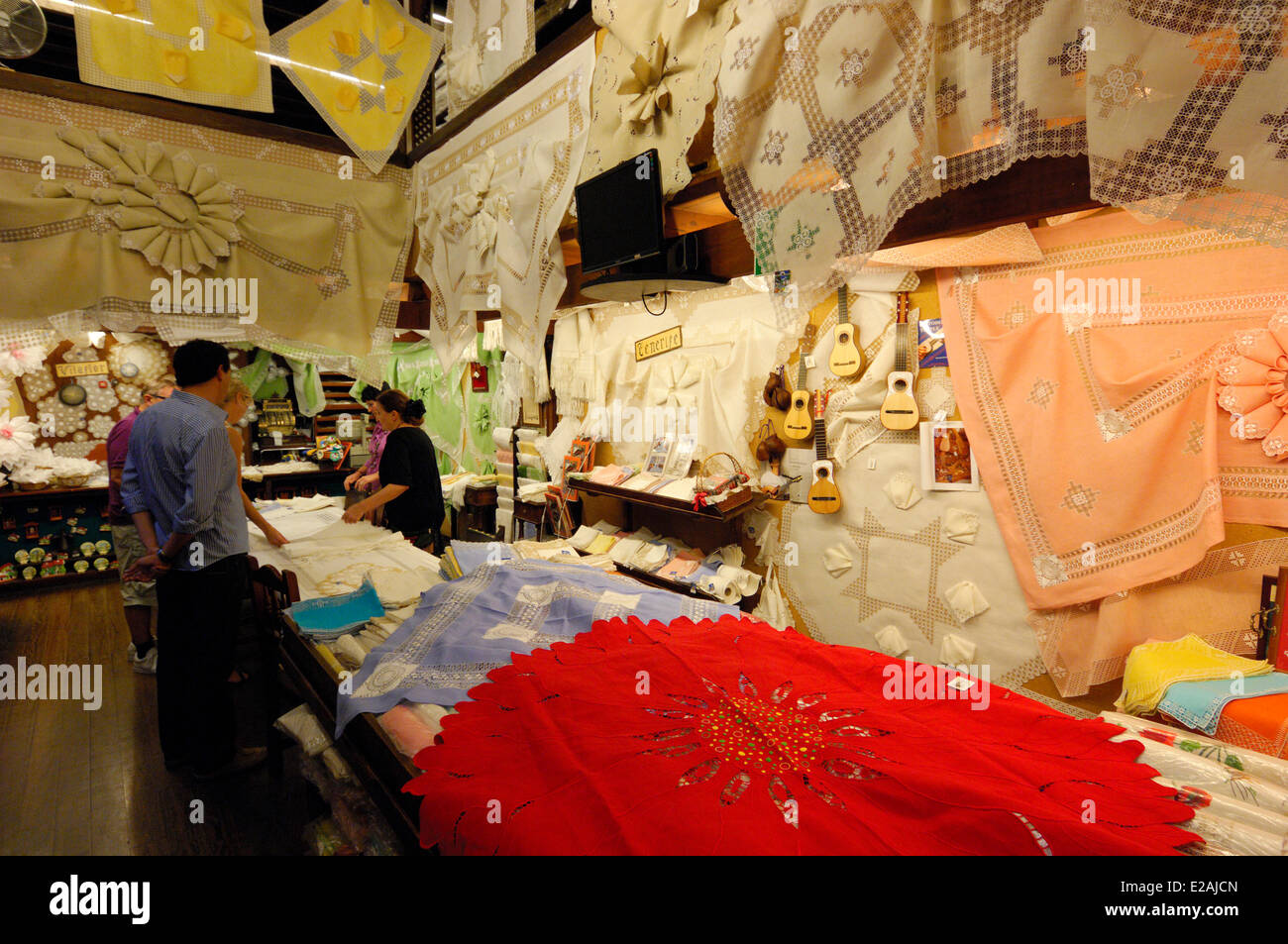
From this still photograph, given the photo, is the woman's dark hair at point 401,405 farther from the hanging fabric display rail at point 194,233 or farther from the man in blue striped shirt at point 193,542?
the hanging fabric display rail at point 194,233

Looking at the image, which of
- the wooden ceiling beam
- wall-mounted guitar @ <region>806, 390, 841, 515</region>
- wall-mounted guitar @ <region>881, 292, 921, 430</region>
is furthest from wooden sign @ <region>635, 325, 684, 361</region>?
the wooden ceiling beam

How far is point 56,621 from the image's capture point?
5.39m

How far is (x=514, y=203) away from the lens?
189 centimetres

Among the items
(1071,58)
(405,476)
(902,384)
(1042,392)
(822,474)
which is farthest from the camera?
(405,476)

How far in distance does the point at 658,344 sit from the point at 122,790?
13.4 ft

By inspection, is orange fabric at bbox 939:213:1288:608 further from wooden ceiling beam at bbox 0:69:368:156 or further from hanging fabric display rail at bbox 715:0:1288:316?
wooden ceiling beam at bbox 0:69:368:156

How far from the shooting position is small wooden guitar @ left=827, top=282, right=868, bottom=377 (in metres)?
3.32

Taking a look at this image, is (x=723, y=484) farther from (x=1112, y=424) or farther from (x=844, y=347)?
(x=1112, y=424)

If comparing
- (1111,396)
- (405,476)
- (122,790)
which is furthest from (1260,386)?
(122,790)

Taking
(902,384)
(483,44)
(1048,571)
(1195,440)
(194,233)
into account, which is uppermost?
(483,44)

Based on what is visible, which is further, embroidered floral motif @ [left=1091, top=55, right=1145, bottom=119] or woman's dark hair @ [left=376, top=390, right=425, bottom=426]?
woman's dark hair @ [left=376, top=390, right=425, bottom=426]

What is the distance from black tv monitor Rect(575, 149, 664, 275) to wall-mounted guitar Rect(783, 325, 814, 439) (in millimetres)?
2141

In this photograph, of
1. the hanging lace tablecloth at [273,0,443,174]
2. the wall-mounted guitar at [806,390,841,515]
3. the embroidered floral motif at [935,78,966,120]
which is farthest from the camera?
the wall-mounted guitar at [806,390,841,515]
